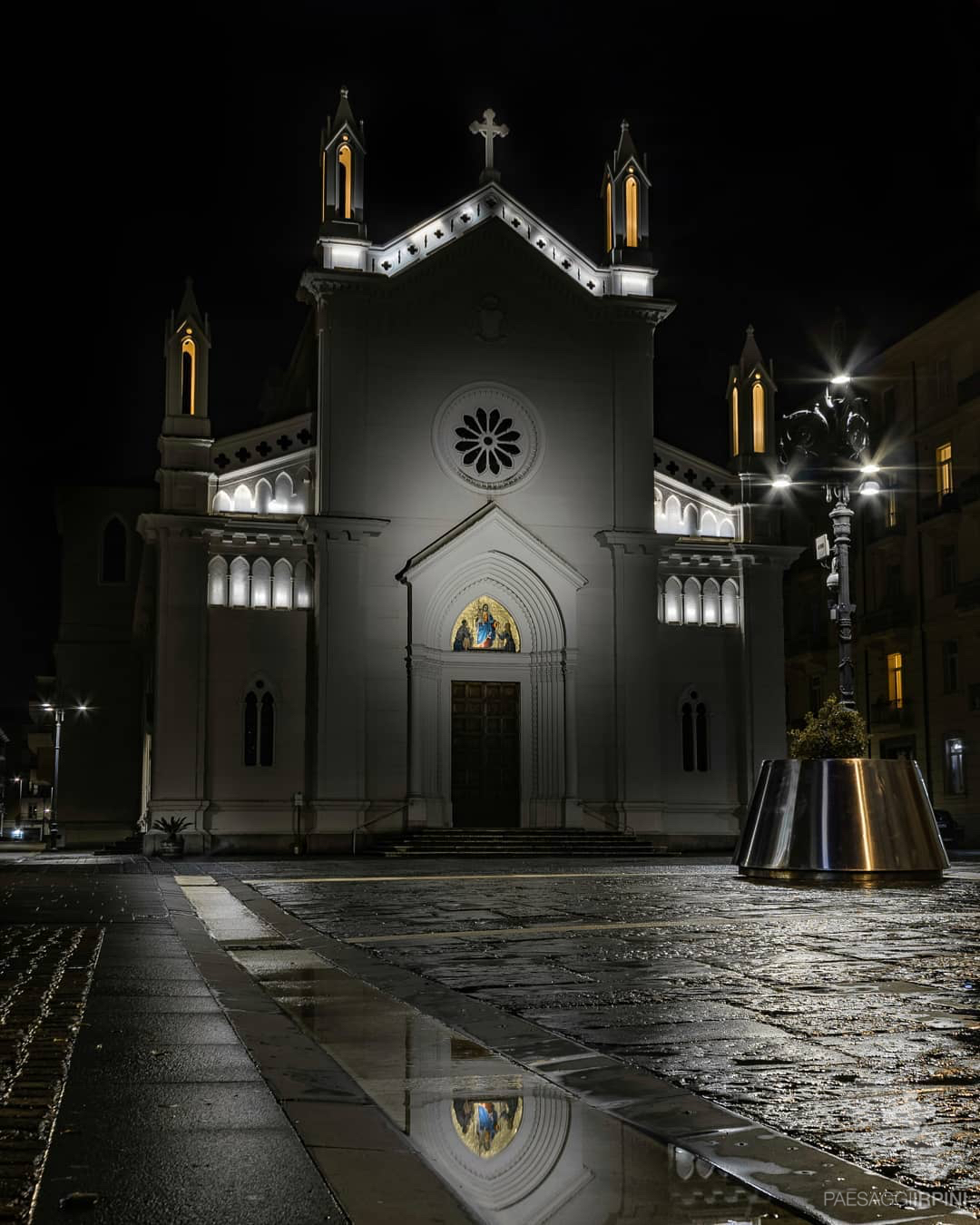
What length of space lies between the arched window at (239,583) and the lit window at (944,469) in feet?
77.3

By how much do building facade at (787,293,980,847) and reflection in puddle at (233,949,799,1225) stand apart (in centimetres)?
3890

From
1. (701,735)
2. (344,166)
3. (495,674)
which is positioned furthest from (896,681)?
(344,166)

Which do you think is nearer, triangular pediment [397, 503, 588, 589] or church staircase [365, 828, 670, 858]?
church staircase [365, 828, 670, 858]

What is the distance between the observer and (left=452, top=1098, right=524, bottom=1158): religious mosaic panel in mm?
4164

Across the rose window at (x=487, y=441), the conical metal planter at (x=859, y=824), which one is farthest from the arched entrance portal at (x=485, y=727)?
the conical metal planter at (x=859, y=824)

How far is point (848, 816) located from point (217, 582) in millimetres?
19962

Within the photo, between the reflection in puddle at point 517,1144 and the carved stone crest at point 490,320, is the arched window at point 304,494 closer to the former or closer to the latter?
the carved stone crest at point 490,320

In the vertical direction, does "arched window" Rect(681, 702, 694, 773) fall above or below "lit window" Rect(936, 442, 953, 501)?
below

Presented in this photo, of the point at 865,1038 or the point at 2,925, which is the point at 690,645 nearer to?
the point at 2,925

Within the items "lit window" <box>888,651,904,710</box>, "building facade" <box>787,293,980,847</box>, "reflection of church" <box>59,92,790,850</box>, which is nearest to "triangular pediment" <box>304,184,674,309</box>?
"reflection of church" <box>59,92,790,850</box>

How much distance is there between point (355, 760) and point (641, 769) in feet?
23.3

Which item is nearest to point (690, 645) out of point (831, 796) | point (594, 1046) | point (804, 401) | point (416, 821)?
point (416, 821)

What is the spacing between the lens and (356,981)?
26.9ft

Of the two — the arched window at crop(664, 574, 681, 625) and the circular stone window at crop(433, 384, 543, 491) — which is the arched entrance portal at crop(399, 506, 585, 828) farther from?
the arched window at crop(664, 574, 681, 625)
